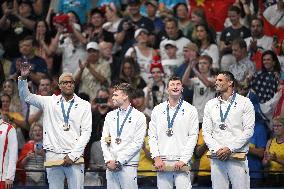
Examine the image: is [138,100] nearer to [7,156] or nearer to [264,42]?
[264,42]

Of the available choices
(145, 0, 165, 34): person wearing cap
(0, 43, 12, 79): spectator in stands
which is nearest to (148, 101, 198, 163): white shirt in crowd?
A: (0, 43, 12, 79): spectator in stands

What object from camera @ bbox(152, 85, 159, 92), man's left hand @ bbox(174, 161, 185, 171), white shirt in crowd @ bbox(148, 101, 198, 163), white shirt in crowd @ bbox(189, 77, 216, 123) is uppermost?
camera @ bbox(152, 85, 159, 92)

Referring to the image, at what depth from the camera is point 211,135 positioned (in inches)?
675

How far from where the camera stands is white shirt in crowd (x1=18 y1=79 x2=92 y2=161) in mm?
17125

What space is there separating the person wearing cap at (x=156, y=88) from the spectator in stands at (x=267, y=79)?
185cm

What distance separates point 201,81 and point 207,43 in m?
A: 1.48

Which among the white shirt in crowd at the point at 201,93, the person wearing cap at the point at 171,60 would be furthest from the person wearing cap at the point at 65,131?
the person wearing cap at the point at 171,60

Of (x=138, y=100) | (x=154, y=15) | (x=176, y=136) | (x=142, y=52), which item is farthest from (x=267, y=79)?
(x=176, y=136)

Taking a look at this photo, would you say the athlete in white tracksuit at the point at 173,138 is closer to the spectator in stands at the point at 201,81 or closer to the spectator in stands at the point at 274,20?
the spectator in stands at the point at 201,81

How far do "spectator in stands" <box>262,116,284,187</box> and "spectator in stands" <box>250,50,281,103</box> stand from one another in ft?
5.40

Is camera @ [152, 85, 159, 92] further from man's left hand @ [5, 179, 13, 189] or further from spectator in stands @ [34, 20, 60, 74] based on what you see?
man's left hand @ [5, 179, 13, 189]

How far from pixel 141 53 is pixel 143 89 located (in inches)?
53.0

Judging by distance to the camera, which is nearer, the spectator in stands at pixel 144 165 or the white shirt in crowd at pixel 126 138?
the white shirt in crowd at pixel 126 138

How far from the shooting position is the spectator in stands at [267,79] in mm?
20672
